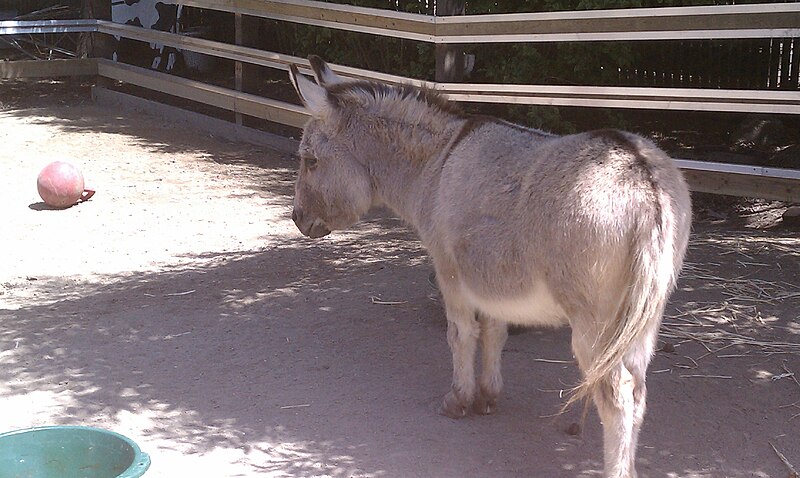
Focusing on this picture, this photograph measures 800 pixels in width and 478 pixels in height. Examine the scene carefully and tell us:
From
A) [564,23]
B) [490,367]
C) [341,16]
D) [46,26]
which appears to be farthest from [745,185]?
[46,26]

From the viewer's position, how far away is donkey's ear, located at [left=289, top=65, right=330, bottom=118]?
4.80 metres

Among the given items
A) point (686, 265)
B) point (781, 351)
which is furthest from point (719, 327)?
point (686, 265)

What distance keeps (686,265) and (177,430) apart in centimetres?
377

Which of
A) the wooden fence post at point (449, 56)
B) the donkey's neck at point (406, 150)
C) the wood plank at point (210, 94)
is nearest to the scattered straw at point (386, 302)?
the donkey's neck at point (406, 150)

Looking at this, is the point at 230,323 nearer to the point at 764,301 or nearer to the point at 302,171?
the point at 302,171

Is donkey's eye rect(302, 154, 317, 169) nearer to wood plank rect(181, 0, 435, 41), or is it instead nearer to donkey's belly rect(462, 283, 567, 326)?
donkey's belly rect(462, 283, 567, 326)

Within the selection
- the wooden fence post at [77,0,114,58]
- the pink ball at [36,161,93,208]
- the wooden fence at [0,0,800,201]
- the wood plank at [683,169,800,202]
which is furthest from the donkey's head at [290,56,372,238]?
the wooden fence post at [77,0,114,58]

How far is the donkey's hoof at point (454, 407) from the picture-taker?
15.1 ft

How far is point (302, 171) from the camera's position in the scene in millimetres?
4980

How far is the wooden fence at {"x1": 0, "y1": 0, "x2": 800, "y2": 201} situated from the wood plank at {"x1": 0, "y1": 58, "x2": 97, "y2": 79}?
186 centimetres

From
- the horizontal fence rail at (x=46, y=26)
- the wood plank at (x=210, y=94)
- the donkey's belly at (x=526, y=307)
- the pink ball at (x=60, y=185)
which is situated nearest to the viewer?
the donkey's belly at (x=526, y=307)

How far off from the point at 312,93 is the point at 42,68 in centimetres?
986

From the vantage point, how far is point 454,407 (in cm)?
460

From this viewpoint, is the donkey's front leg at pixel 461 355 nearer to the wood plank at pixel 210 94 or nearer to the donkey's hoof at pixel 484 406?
the donkey's hoof at pixel 484 406
